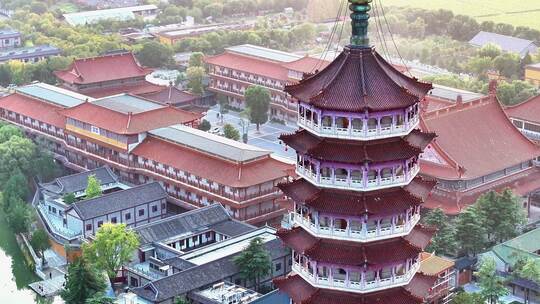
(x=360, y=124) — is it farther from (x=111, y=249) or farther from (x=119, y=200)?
(x=119, y=200)

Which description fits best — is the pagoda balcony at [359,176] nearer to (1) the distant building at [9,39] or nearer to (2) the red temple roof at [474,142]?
(2) the red temple roof at [474,142]

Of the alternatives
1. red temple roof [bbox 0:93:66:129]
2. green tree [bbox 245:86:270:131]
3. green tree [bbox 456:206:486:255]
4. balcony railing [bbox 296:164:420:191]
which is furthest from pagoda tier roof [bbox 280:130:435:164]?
green tree [bbox 245:86:270:131]

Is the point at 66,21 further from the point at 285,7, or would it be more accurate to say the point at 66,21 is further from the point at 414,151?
the point at 414,151

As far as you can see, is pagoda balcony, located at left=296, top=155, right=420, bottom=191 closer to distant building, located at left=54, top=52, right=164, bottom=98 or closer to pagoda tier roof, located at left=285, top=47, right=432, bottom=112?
pagoda tier roof, located at left=285, top=47, right=432, bottom=112

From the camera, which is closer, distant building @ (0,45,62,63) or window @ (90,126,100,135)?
window @ (90,126,100,135)

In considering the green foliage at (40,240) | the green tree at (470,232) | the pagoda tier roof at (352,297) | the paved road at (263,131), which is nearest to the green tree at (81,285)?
the green foliage at (40,240)

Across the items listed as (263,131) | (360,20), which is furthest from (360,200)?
(263,131)
